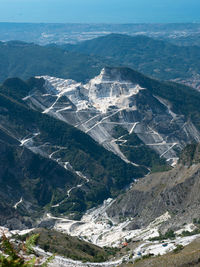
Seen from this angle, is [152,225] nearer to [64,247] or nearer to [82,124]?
[64,247]

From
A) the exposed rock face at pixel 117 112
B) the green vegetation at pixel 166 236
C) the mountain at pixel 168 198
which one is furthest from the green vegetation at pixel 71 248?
the exposed rock face at pixel 117 112

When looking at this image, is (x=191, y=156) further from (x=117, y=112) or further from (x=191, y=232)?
(x=117, y=112)

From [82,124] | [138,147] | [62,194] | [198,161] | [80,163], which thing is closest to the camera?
[198,161]

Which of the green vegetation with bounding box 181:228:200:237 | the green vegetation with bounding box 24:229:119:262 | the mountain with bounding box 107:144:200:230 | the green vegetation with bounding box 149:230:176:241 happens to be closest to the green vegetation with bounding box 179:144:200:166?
the mountain with bounding box 107:144:200:230

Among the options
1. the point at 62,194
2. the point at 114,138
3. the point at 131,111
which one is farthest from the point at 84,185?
the point at 131,111

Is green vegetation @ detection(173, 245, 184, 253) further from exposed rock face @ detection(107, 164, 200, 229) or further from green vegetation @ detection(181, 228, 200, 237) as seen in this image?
exposed rock face @ detection(107, 164, 200, 229)

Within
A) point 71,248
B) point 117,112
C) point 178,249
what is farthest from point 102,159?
point 178,249

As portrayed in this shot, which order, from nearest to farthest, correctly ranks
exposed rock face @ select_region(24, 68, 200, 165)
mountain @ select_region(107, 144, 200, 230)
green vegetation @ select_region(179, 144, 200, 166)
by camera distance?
mountain @ select_region(107, 144, 200, 230)
green vegetation @ select_region(179, 144, 200, 166)
exposed rock face @ select_region(24, 68, 200, 165)

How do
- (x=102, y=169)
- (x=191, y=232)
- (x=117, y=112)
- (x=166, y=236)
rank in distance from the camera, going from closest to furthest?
(x=191, y=232) → (x=166, y=236) → (x=102, y=169) → (x=117, y=112)
